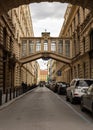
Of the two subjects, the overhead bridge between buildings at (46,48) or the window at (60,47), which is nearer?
the overhead bridge between buildings at (46,48)

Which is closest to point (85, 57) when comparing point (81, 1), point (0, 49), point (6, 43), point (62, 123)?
point (6, 43)

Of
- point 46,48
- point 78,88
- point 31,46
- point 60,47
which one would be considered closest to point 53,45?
point 60,47

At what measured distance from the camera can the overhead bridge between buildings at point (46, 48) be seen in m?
69.8

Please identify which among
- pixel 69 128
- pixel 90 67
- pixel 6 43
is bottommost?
pixel 69 128

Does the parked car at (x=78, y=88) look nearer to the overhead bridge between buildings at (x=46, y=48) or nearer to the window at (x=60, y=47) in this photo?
the overhead bridge between buildings at (x=46, y=48)

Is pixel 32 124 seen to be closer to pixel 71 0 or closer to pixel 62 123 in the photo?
pixel 62 123

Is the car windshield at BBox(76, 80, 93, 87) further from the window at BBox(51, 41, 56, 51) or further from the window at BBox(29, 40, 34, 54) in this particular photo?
the window at BBox(51, 41, 56, 51)

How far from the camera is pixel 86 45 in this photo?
47688 millimetres

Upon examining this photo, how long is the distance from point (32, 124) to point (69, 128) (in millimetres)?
1588

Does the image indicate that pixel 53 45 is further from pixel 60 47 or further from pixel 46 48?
pixel 46 48

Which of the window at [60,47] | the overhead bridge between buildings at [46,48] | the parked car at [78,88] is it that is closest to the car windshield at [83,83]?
the parked car at [78,88]

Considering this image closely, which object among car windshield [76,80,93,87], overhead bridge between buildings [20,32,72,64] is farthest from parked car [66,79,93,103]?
overhead bridge between buildings [20,32,72,64]

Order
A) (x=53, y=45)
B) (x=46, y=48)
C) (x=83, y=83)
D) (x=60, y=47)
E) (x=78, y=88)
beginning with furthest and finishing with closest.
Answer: (x=60, y=47) < (x=53, y=45) < (x=46, y=48) < (x=83, y=83) < (x=78, y=88)

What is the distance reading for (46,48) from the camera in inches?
2790
